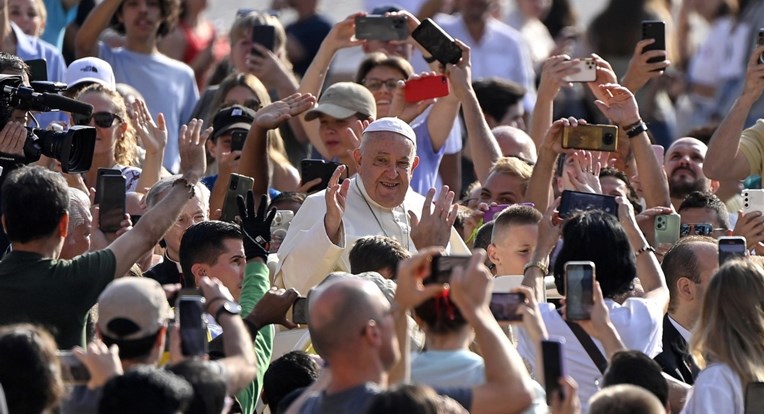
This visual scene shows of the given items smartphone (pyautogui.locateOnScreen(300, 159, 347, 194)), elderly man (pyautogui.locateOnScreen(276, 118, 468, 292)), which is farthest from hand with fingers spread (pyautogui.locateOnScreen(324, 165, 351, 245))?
smartphone (pyautogui.locateOnScreen(300, 159, 347, 194))

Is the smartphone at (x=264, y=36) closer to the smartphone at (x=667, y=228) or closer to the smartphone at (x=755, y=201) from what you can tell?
the smartphone at (x=667, y=228)

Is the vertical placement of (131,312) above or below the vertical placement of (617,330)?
above

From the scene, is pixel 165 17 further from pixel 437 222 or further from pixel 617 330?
pixel 617 330

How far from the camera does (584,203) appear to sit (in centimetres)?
728

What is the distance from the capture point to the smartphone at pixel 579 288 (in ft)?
19.0

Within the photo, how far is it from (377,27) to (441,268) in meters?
4.82

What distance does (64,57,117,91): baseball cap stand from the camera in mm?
9148

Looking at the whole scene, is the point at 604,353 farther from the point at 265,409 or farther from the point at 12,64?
the point at 12,64

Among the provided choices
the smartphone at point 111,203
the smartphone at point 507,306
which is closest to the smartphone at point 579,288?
the smartphone at point 507,306

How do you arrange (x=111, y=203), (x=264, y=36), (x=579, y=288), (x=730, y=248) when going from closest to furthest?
1. (x=579, y=288)
2. (x=730, y=248)
3. (x=111, y=203)
4. (x=264, y=36)

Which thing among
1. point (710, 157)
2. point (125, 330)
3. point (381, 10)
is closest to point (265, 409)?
point (125, 330)

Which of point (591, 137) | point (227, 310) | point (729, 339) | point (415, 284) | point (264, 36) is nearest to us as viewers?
point (415, 284)

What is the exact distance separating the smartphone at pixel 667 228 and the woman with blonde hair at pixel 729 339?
1.99 metres

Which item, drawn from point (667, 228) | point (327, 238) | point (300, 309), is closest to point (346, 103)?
point (327, 238)
